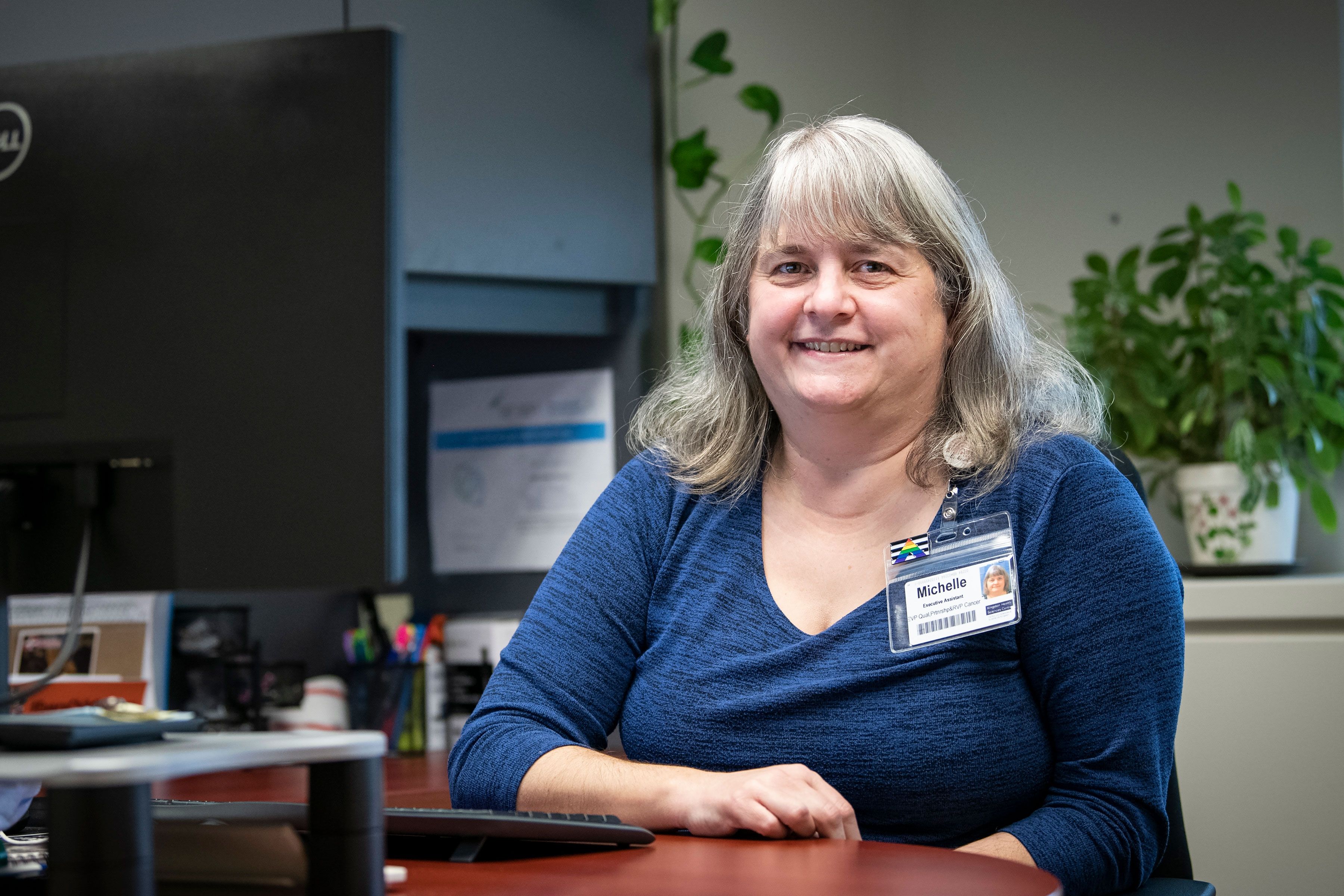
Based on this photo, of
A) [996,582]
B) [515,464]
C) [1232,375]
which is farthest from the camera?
[515,464]

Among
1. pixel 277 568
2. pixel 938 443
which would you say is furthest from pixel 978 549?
pixel 277 568

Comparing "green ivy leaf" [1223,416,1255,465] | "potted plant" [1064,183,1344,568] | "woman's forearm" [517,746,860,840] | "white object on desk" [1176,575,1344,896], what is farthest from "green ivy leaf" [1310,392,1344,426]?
"woman's forearm" [517,746,860,840]

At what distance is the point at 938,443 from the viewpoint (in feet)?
4.23

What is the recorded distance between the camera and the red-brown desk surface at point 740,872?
0.72 meters

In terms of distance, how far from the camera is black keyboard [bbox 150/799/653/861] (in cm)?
80

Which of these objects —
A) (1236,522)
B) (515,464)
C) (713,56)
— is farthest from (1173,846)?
(713,56)

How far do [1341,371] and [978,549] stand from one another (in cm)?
113

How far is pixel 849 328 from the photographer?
4.18ft

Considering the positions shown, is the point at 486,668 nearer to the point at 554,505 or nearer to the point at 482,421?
the point at 554,505

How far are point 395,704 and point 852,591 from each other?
120cm

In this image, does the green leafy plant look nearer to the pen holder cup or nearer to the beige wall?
the beige wall

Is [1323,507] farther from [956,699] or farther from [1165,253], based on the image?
[956,699]

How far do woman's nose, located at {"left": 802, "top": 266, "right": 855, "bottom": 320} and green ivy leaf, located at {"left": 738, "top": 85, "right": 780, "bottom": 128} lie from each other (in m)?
1.10

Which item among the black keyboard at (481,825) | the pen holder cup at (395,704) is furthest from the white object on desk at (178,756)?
the pen holder cup at (395,704)
